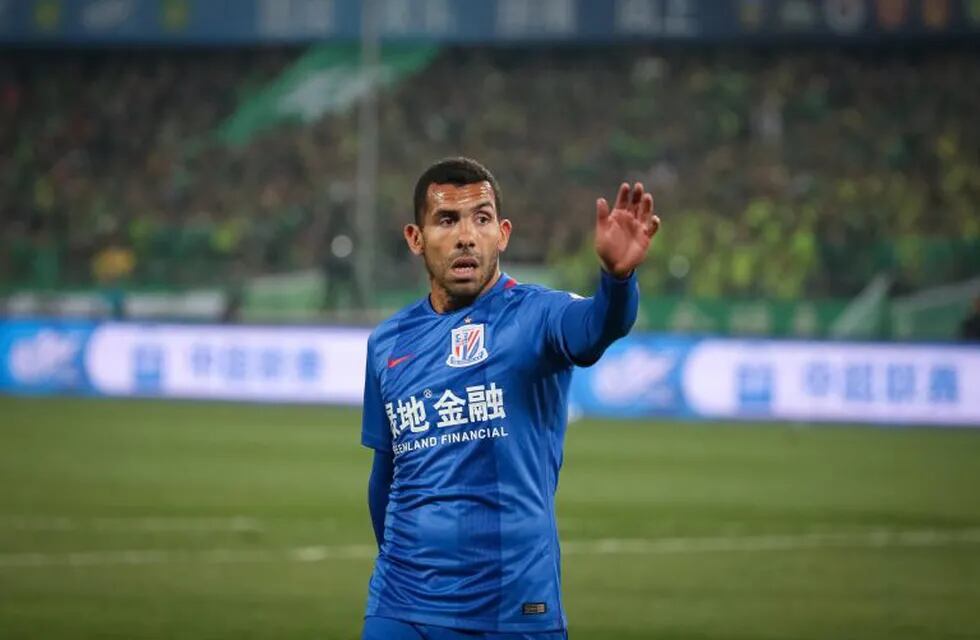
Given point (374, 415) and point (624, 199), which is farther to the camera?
point (374, 415)

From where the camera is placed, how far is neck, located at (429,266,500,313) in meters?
4.67

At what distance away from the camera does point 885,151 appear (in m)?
34.2

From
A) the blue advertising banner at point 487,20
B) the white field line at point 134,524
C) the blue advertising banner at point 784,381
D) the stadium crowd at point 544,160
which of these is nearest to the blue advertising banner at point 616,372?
the blue advertising banner at point 784,381

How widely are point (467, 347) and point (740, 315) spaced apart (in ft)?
70.7

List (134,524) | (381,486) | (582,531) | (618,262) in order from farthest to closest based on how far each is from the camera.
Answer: (582,531) < (134,524) < (381,486) < (618,262)

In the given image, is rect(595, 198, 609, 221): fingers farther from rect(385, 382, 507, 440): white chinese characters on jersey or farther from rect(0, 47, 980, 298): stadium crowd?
rect(0, 47, 980, 298): stadium crowd

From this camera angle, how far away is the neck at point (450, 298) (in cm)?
467

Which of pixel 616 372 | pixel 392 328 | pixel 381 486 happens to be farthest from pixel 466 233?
pixel 616 372

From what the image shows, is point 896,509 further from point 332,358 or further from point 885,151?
point 885,151

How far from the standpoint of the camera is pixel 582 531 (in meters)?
13.4

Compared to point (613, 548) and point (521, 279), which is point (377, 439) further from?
point (521, 279)

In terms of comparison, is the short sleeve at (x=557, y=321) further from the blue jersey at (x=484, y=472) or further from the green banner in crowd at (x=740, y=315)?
the green banner in crowd at (x=740, y=315)

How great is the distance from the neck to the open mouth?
0.29 ft

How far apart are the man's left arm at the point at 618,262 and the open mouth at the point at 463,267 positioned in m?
0.44
